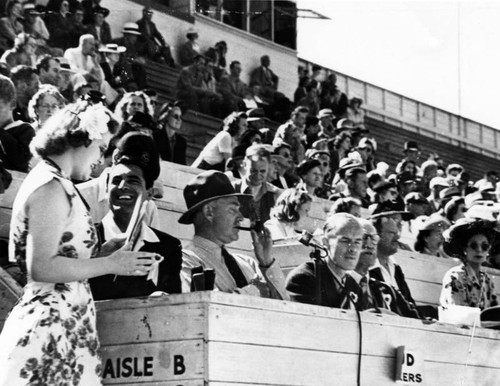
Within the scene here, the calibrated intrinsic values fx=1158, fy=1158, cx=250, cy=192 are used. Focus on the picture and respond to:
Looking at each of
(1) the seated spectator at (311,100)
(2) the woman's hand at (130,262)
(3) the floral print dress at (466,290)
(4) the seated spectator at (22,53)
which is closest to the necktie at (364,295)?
(3) the floral print dress at (466,290)

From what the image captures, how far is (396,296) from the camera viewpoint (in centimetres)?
719

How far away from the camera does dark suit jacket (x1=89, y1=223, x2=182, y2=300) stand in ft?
16.1

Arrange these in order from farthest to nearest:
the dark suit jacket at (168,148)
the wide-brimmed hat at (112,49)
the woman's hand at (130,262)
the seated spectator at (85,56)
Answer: the wide-brimmed hat at (112,49) < the seated spectator at (85,56) < the dark suit jacket at (168,148) < the woman's hand at (130,262)

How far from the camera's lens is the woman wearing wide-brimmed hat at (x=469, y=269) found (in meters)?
7.44

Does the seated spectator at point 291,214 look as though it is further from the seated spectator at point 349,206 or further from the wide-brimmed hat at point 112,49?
the wide-brimmed hat at point 112,49

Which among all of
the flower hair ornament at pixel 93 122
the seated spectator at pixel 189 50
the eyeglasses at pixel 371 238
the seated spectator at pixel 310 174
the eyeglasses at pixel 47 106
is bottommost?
the flower hair ornament at pixel 93 122

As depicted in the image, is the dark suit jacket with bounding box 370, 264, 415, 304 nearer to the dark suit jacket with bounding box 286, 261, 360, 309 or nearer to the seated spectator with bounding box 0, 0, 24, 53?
the dark suit jacket with bounding box 286, 261, 360, 309

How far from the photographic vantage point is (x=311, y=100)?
762 inches

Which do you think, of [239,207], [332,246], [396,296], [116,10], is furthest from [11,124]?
[116,10]

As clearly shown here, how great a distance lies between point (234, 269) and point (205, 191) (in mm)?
438

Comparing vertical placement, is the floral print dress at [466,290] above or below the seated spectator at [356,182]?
below

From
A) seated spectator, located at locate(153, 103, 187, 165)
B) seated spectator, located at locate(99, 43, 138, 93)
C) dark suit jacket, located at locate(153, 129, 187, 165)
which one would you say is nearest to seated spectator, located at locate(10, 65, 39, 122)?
dark suit jacket, located at locate(153, 129, 187, 165)

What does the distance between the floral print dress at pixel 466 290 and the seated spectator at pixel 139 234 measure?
259 centimetres

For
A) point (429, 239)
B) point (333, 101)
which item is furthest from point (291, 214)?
point (333, 101)
